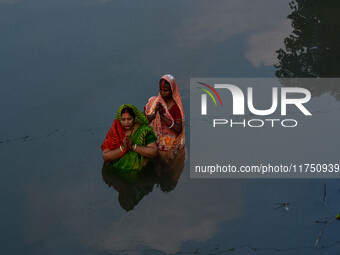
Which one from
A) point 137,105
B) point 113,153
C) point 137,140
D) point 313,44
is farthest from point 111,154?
point 313,44

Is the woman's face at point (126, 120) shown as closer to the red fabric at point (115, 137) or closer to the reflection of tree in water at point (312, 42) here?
the red fabric at point (115, 137)

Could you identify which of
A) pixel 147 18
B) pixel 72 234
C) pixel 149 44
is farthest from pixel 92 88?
pixel 72 234

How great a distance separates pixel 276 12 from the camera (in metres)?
13.5

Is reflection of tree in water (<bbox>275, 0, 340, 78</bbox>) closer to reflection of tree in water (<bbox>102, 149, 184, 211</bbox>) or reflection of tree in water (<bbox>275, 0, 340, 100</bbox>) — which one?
reflection of tree in water (<bbox>275, 0, 340, 100</bbox>)

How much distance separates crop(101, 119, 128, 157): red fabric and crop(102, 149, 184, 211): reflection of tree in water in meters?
0.44

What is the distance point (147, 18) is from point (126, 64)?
184 centimetres

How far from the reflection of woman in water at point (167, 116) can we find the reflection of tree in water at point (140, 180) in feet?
0.80

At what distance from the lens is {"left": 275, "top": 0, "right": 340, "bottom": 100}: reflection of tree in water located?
11562mm

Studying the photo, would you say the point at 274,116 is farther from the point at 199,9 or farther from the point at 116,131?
the point at 199,9

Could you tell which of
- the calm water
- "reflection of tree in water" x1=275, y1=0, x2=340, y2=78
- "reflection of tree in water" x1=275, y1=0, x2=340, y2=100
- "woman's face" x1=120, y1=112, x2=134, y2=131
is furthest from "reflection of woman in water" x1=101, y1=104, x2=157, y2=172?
"reflection of tree in water" x1=275, y1=0, x2=340, y2=78

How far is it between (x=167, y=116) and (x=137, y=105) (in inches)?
72.0

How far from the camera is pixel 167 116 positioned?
9.01 metres

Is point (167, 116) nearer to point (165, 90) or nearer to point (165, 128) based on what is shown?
point (165, 128)

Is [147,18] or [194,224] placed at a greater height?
[147,18]
